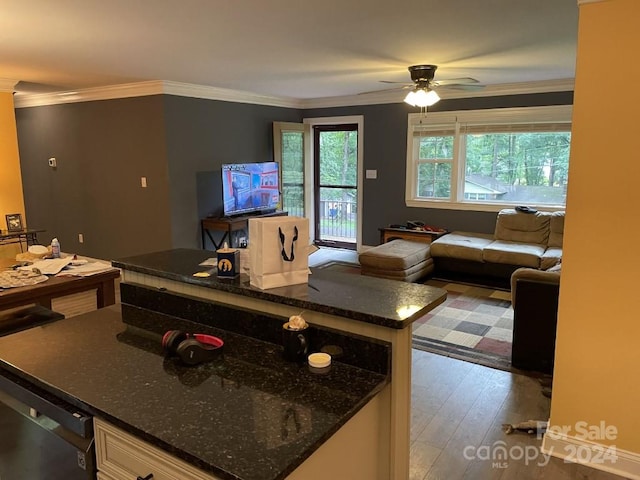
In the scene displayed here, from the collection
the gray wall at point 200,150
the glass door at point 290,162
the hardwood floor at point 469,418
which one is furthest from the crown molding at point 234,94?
the hardwood floor at point 469,418

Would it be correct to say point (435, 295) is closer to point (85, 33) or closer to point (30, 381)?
point (30, 381)

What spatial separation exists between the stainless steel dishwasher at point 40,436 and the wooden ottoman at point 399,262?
4.04 meters

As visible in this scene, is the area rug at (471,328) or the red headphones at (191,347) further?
the area rug at (471,328)

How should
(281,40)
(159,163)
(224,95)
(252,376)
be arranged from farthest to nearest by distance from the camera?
(224,95), (159,163), (281,40), (252,376)

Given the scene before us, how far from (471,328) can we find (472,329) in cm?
2

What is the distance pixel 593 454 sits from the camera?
2316 mm

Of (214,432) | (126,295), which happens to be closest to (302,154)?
(126,295)

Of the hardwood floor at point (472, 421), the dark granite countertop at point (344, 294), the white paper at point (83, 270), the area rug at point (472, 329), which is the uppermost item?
the dark granite countertop at point (344, 294)

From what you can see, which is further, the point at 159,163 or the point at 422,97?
the point at 159,163

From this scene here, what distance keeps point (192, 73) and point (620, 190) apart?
4.14m

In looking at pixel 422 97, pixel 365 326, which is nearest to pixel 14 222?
pixel 422 97

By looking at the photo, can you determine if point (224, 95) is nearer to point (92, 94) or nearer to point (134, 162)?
point (134, 162)

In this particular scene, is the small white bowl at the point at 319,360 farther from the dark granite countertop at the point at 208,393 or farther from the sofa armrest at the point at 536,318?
the sofa armrest at the point at 536,318

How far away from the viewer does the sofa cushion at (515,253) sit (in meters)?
5.04
